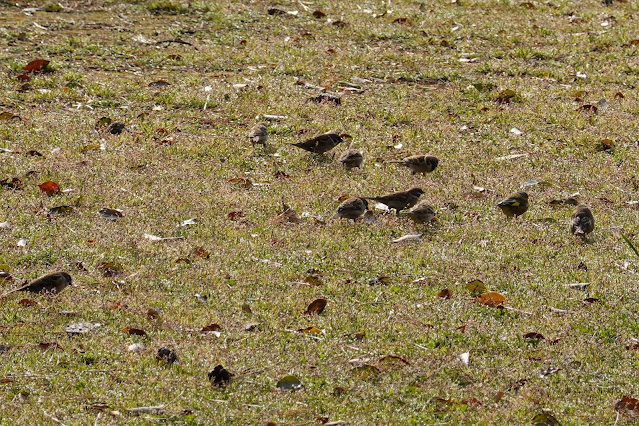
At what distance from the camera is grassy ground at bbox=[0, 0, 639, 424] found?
19.6 ft

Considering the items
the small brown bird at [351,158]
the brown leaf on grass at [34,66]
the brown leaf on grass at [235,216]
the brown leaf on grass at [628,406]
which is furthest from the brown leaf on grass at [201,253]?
the brown leaf on grass at [34,66]

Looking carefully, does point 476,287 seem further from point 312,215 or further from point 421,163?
point 421,163

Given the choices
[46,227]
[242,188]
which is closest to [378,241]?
[242,188]

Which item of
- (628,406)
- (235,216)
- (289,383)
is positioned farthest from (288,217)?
(628,406)

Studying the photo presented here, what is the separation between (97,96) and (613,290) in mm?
7146

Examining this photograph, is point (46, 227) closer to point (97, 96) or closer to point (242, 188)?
point (242, 188)

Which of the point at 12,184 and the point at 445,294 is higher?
the point at 445,294

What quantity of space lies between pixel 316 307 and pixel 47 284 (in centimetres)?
194

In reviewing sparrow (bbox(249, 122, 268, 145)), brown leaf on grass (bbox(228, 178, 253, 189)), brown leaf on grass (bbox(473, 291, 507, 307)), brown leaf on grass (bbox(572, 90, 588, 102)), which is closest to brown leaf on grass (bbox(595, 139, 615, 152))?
brown leaf on grass (bbox(572, 90, 588, 102))

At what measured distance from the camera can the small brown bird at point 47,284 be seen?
6895mm

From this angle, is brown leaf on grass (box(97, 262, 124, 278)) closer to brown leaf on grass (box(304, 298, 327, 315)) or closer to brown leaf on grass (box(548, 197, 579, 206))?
brown leaf on grass (box(304, 298, 327, 315))

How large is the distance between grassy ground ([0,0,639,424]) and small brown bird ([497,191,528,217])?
0.09m

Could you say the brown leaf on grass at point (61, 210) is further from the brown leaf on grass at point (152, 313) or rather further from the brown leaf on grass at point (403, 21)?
the brown leaf on grass at point (403, 21)

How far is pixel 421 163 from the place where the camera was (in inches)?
391
